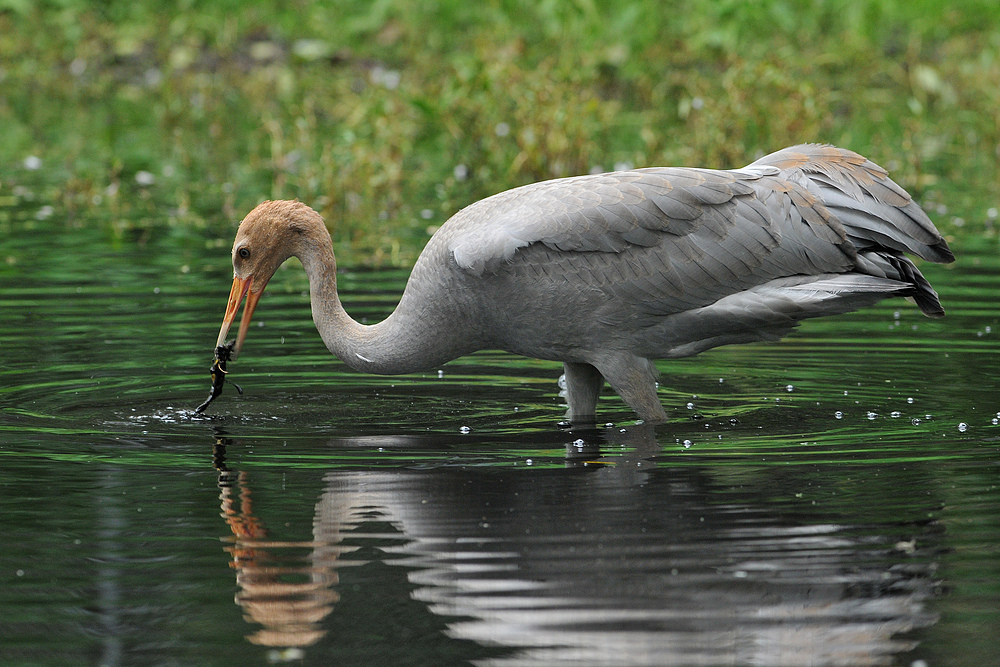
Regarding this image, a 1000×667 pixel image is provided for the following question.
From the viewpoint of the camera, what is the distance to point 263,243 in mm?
7855

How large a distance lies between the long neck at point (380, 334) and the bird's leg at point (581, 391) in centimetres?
62

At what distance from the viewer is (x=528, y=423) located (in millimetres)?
7770

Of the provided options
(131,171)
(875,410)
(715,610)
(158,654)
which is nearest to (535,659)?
(715,610)

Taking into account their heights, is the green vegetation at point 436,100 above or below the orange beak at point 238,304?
above

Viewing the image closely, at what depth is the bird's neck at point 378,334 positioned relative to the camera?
7488 millimetres

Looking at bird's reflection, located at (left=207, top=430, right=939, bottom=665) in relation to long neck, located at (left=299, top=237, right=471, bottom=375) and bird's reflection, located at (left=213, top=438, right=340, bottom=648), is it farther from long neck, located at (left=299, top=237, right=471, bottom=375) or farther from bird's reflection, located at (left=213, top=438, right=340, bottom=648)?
long neck, located at (left=299, top=237, right=471, bottom=375)

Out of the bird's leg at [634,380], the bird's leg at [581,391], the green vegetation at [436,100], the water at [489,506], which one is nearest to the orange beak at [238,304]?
the water at [489,506]

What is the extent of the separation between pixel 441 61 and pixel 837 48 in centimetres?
576

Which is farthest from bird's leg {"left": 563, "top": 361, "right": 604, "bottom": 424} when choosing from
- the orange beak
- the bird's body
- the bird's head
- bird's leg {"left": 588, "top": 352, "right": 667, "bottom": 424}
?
the orange beak

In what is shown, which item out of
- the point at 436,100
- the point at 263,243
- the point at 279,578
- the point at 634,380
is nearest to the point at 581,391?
the point at 634,380

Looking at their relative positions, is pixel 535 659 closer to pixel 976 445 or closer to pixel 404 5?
pixel 976 445

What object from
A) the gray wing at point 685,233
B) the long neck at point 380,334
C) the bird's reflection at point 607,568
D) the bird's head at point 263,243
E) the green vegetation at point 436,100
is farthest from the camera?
the green vegetation at point 436,100

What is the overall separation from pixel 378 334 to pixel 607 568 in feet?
8.89

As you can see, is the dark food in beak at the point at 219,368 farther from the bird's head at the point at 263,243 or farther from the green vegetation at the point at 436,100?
the green vegetation at the point at 436,100
